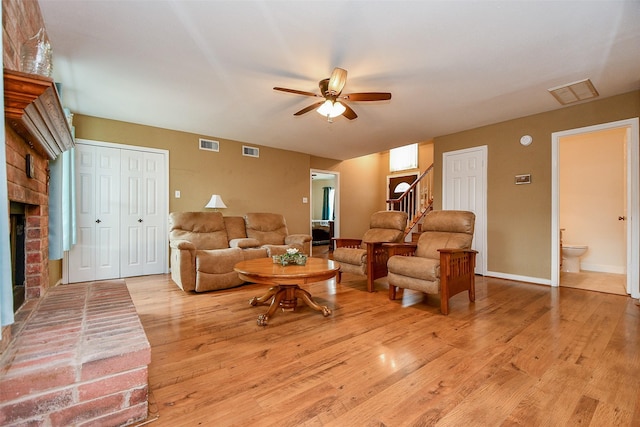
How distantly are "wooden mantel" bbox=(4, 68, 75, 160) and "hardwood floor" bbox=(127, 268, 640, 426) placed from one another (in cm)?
146

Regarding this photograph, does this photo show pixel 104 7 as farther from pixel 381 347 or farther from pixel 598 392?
pixel 598 392

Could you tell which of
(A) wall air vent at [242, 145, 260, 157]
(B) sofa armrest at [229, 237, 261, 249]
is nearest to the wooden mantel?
(B) sofa armrest at [229, 237, 261, 249]

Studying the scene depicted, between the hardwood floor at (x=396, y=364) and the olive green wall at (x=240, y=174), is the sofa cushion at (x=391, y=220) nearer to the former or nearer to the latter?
the hardwood floor at (x=396, y=364)

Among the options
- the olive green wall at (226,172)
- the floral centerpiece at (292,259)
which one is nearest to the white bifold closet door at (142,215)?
the olive green wall at (226,172)

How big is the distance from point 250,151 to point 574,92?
16.0 feet

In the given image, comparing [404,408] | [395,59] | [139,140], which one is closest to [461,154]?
[395,59]

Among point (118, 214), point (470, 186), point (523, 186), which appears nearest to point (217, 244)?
point (118, 214)

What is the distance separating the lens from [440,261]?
2.74 meters

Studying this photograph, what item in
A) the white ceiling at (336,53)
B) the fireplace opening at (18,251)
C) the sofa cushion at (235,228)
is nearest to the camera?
the fireplace opening at (18,251)

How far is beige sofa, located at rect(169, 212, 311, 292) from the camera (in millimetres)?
3393

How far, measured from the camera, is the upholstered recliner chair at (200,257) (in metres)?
3.38

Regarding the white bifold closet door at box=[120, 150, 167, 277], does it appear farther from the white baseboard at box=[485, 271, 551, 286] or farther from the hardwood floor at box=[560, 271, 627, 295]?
the hardwood floor at box=[560, 271, 627, 295]

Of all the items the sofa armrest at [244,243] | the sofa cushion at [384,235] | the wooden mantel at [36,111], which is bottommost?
the sofa armrest at [244,243]

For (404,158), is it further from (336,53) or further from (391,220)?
(336,53)
